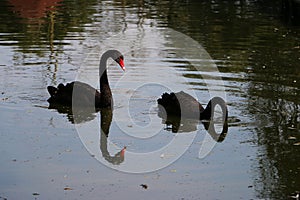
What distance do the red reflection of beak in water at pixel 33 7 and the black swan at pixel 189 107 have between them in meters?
11.4

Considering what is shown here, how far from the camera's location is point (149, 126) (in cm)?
916

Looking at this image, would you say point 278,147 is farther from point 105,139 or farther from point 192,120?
point 105,139

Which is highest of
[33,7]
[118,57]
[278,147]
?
[118,57]

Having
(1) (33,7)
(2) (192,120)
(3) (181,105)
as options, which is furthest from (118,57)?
(1) (33,7)

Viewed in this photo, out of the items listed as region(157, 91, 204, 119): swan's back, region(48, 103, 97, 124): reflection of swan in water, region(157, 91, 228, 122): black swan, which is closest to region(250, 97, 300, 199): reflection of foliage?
region(157, 91, 228, 122): black swan

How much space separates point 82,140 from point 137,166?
1167 millimetres

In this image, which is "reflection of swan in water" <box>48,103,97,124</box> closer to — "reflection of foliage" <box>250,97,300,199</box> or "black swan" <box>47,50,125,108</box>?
"black swan" <box>47,50,125,108</box>

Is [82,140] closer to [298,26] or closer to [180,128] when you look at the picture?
[180,128]

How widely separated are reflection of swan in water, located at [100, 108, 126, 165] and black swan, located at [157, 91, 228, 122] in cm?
77

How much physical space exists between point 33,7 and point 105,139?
1537 cm

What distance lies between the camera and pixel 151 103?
10359 millimetres

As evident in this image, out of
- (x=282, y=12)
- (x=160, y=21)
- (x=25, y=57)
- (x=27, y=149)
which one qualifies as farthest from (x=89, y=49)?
(x=282, y=12)

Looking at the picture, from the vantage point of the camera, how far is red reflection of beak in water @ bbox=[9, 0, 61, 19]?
69.7 feet

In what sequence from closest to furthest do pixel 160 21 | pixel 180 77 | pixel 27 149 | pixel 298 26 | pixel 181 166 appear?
1. pixel 181 166
2. pixel 27 149
3. pixel 180 77
4. pixel 298 26
5. pixel 160 21
